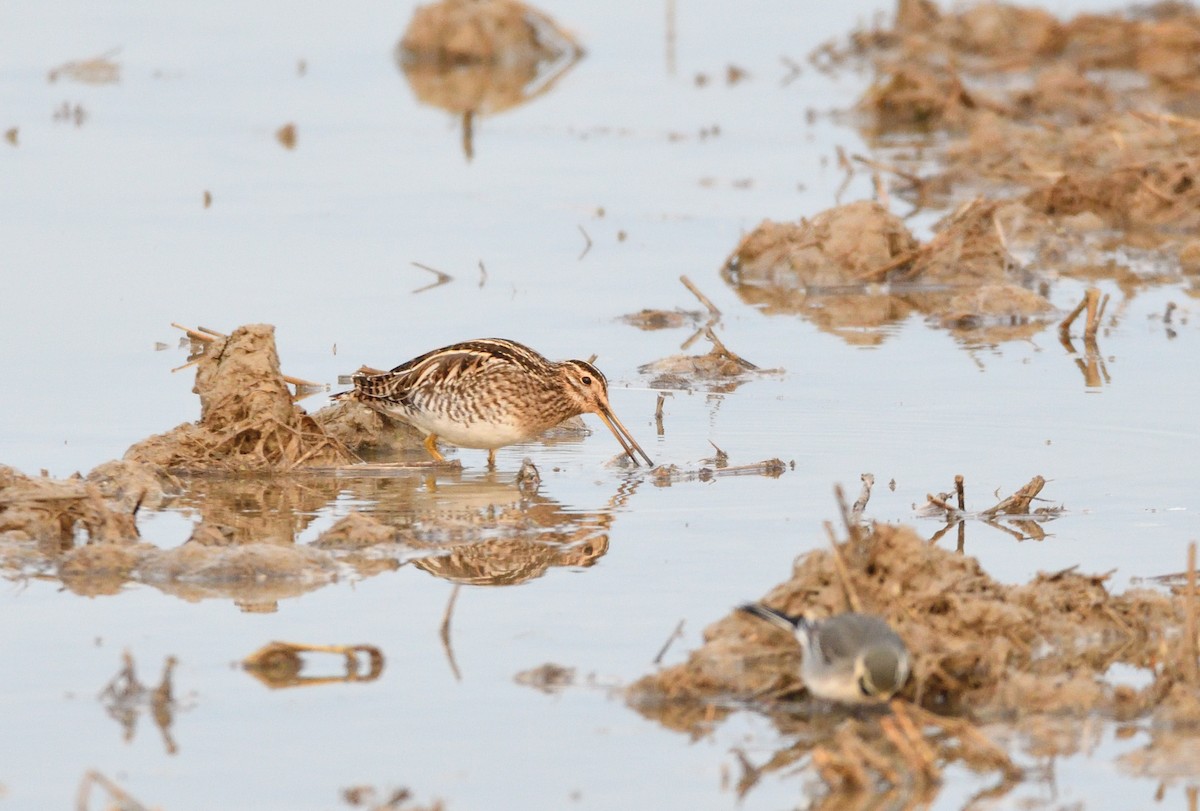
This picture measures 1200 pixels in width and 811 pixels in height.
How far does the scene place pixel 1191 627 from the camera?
6438mm

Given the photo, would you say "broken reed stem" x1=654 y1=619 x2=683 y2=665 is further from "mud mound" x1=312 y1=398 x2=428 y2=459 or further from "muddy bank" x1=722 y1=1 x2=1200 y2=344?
"muddy bank" x1=722 y1=1 x2=1200 y2=344

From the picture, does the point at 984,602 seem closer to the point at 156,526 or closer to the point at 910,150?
the point at 156,526

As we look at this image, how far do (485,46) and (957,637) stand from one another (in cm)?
2091

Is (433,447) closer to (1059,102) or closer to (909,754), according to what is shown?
(909,754)

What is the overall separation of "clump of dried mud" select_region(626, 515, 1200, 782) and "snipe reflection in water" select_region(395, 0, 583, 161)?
18776 mm

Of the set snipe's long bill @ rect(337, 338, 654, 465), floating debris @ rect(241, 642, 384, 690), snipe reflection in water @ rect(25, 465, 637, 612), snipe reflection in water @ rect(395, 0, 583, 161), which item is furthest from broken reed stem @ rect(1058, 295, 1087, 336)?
snipe reflection in water @ rect(395, 0, 583, 161)

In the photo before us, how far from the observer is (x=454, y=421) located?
10039 millimetres

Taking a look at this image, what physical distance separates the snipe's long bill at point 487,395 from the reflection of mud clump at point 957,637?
3.04m

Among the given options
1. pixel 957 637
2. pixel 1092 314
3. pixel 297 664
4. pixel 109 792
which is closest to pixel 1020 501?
pixel 957 637

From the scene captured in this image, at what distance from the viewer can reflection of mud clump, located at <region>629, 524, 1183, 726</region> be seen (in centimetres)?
646

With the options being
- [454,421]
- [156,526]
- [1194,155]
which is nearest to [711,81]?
[1194,155]

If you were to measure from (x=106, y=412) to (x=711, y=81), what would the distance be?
640 inches

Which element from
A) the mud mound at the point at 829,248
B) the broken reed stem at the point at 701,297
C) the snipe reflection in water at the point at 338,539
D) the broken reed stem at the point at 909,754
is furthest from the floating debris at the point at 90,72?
the broken reed stem at the point at 909,754

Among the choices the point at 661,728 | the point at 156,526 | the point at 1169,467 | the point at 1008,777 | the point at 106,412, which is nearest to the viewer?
the point at 1008,777
